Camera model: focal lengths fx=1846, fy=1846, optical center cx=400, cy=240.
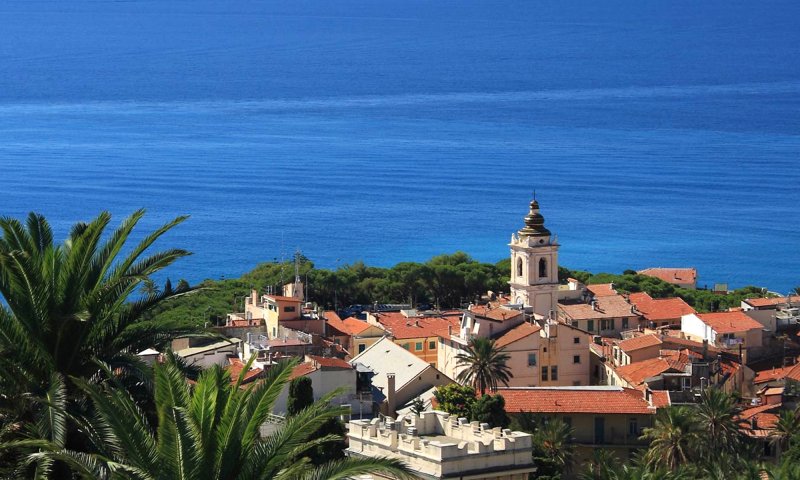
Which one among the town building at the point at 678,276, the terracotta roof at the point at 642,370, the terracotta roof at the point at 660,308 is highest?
the town building at the point at 678,276

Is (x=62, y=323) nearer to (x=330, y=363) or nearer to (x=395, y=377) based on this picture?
(x=330, y=363)

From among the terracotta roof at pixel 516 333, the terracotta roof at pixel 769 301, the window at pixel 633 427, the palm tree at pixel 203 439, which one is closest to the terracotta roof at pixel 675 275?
the terracotta roof at pixel 769 301

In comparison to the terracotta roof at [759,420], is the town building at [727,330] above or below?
above

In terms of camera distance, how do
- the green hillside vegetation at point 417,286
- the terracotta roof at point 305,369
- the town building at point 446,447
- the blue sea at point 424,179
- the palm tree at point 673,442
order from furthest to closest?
the blue sea at point 424,179
the green hillside vegetation at point 417,286
the terracotta roof at point 305,369
the palm tree at point 673,442
the town building at point 446,447

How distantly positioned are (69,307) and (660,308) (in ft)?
128

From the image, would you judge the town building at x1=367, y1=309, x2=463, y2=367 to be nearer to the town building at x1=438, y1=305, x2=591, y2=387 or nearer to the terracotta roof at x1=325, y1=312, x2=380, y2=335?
the terracotta roof at x1=325, y1=312, x2=380, y2=335

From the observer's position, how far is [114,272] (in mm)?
15297

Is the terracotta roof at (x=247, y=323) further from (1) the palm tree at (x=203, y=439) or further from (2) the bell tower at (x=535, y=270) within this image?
(1) the palm tree at (x=203, y=439)

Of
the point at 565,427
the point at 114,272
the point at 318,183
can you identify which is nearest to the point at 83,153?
the point at 318,183

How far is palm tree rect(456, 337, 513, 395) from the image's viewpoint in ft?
130

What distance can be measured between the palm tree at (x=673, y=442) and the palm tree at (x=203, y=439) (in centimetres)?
1919

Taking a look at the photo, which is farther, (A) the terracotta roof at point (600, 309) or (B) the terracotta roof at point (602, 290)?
(B) the terracotta roof at point (602, 290)

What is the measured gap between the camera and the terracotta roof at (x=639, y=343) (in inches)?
1734

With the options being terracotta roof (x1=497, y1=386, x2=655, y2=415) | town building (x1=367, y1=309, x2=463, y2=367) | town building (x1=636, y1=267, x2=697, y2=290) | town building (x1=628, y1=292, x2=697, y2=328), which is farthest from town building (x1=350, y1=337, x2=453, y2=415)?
town building (x1=636, y1=267, x2=697, y2=290)
